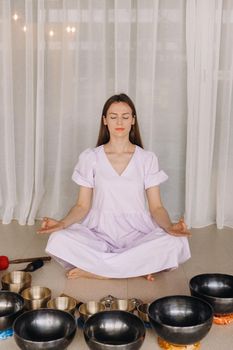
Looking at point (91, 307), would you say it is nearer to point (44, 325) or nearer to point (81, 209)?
point (44, 325)

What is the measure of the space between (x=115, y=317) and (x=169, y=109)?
1.67 meters

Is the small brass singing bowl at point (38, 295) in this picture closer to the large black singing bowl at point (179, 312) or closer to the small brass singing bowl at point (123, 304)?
the small brass singing bowl at point (123, 304)

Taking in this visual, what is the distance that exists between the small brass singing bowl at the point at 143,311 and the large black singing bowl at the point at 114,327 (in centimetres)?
11

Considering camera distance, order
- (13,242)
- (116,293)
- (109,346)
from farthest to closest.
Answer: (13,242) < (116,293) < (109,346)

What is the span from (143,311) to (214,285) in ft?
1.17

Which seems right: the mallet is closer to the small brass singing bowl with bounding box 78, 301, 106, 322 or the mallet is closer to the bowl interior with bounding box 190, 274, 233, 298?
→ the small brass singing bowl with bounding box 78, 301, 106, 322

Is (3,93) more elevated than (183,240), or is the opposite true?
(3,93)

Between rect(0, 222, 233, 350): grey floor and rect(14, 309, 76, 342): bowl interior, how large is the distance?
0.07m

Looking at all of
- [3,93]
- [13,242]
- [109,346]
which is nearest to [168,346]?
[109,346]

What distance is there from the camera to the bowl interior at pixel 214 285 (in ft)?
7.20

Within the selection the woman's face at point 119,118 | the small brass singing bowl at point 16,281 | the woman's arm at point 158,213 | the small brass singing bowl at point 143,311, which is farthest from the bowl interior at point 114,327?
the woman's face at point 119,118

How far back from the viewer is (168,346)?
5.98ft

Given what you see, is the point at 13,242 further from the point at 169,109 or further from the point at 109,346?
the point at 109,346

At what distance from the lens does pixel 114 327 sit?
73.8 inches
